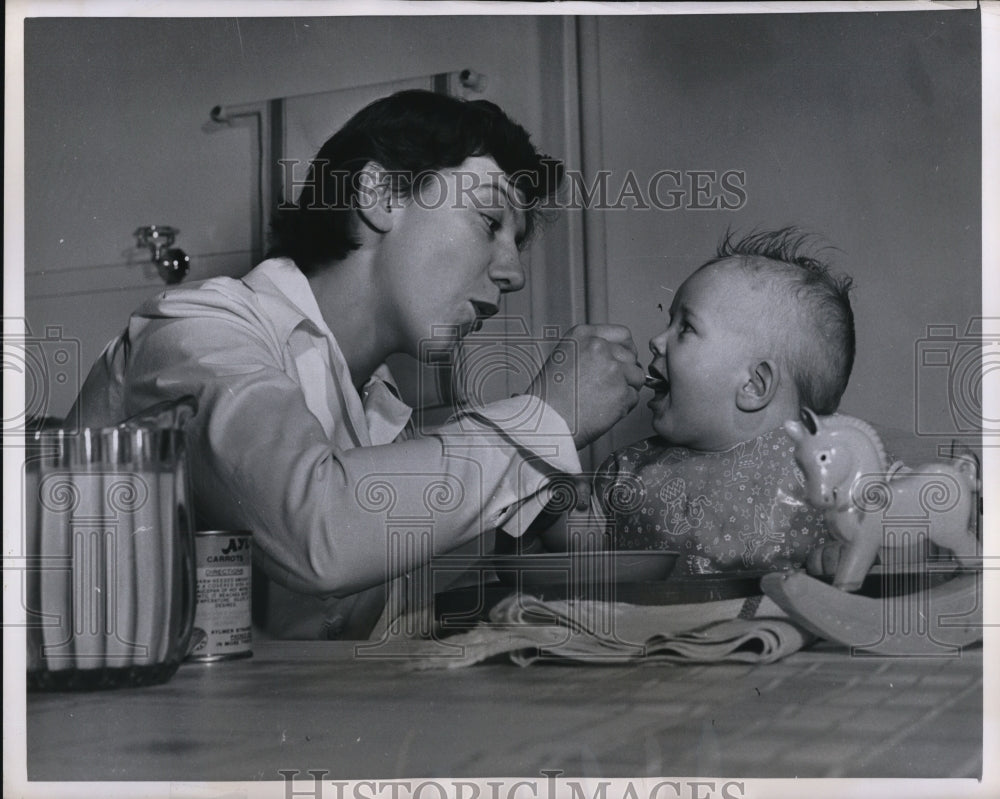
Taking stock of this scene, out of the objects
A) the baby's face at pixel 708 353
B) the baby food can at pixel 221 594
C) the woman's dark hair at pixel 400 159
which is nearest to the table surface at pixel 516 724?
the baby food can at pixel 221 594

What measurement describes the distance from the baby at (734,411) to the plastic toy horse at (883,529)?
16 millimetres

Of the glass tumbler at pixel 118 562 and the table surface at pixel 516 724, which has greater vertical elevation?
the glass tumbler at pixel 118 562

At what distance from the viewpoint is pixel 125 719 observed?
78 centimetres

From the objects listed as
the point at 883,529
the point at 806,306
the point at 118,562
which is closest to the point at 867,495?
the point at 883,529

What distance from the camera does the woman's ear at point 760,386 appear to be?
2.76ft

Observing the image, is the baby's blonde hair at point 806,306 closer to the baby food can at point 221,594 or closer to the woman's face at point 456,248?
the woman's face at point 456,248

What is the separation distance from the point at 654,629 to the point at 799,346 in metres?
0.22

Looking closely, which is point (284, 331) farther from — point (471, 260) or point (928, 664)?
point (928, 664)

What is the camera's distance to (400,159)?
0.87m

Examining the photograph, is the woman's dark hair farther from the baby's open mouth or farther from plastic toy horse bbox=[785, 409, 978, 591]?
plastic toy horse bbox=[785, 409, 978, 591]

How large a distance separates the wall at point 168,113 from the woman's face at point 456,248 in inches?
1.0

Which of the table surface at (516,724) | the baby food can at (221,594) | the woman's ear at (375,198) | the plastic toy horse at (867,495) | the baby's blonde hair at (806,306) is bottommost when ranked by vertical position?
the table surface at (516,724)

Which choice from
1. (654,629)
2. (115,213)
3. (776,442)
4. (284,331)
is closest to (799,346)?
(776,442)

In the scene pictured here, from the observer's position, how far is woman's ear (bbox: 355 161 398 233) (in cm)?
87
